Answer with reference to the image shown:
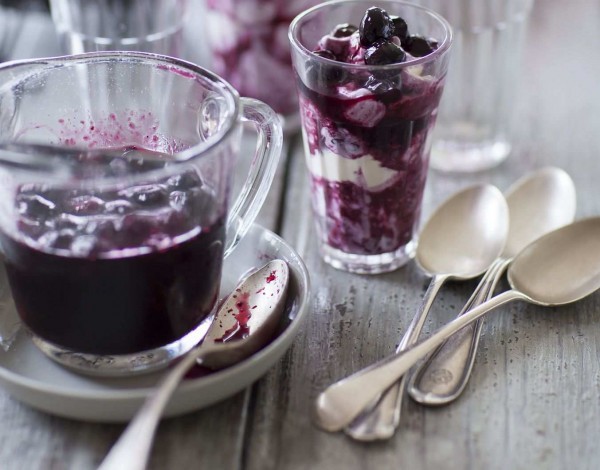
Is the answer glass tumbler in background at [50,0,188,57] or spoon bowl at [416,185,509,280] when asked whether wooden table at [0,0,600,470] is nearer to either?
spoon bowl at [416,185,509,280]

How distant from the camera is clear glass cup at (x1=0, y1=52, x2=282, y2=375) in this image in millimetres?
746

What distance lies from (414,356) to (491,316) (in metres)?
0.18

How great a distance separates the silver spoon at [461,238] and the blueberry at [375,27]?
0.78 feet

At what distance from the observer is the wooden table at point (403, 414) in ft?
2.48

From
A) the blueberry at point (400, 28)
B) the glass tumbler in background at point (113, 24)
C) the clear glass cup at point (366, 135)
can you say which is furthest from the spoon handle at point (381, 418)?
the glass tumbler in background at point (113, 24)

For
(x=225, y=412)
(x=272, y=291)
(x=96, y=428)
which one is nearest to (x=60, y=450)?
(x=96, y=428)

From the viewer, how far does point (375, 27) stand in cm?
91

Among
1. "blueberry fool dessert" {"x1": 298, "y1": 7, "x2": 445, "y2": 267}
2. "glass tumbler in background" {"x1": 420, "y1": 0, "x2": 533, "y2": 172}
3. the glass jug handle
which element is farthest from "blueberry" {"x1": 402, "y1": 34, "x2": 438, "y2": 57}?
"glass tumbler in background" {"x1": 420, "y1": 0, "x2": 533, "y2": 172}

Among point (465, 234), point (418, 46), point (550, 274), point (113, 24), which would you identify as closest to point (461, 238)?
point (465, 234)

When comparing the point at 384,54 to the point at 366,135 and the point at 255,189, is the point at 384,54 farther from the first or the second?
the point at 255,189

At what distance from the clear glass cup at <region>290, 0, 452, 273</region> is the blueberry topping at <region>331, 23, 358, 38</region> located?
0.06 ft

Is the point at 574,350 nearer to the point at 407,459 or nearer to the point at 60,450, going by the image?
the point at 407,459

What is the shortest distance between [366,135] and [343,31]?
13 cm

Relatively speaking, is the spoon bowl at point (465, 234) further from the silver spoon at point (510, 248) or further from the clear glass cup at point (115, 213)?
the clear glass cup at point (115, 213)
